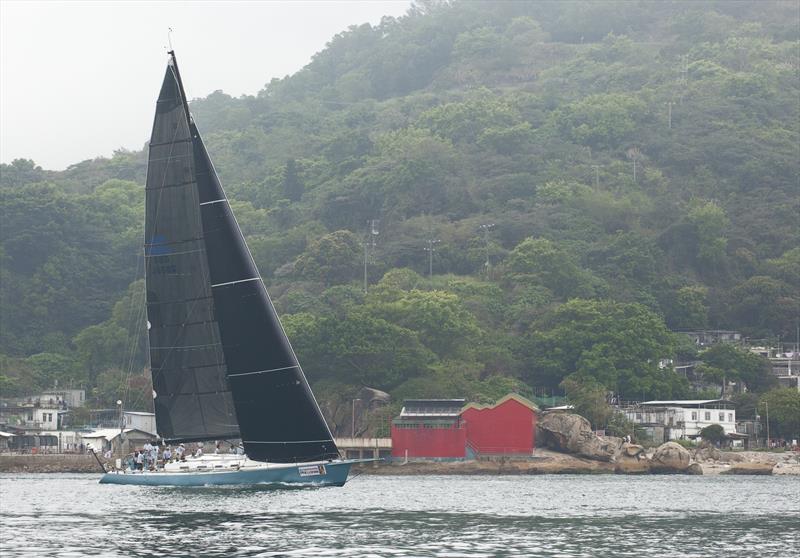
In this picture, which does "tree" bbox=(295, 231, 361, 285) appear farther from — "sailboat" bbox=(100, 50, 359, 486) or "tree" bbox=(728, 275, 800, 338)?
"sailboat" bbox=(100, 50, 359, 486)

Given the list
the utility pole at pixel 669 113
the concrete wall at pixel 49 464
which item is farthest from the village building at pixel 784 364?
the utility pole at pixel 669 113

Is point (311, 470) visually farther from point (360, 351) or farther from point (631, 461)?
point (360, 351)

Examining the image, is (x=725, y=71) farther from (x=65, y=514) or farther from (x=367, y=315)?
(x=65, y=514)

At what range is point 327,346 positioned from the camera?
3091 inches

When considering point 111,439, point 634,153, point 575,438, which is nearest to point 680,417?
point 575,438

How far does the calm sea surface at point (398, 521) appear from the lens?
29.7 metres

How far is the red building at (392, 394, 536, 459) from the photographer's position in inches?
2825

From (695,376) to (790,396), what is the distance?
39.6ft

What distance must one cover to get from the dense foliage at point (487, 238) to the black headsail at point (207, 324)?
31.7 metres

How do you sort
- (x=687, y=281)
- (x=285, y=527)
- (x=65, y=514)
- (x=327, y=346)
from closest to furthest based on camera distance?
(x=285, y=527) → (x=65, y=514) → (x=327, y=346) → (x=687, y=281)

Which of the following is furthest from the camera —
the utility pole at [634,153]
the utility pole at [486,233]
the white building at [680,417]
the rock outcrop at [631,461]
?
the utility pole at [634,153]

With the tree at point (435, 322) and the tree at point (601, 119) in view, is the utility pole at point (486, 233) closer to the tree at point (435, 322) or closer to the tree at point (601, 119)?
the tree at point (435, 322)

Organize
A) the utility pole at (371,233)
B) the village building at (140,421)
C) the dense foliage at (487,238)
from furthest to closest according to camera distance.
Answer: the utility pole at (371,233), the dense foliage at (487,238), the village building at (140,421)

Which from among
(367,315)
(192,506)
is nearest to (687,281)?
(367,315)
